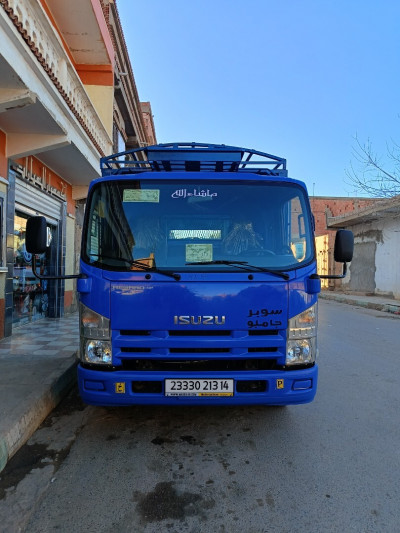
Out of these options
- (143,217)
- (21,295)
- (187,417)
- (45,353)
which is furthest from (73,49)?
(187,417)

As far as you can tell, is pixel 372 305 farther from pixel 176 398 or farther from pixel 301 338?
pixel 176 398

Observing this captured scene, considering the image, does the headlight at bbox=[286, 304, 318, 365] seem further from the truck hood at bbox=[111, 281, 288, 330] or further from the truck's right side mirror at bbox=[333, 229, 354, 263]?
the truck's right side mirror at bbox=[333, 229, 354, 263]

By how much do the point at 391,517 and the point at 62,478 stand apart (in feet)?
7.20

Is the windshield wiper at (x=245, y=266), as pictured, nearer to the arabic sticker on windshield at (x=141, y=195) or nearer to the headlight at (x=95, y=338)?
the arabic sticker on windshield at (x=141, y=195)

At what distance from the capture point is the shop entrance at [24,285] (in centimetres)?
811

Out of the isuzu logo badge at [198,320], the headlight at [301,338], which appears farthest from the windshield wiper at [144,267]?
the headlight at [301,338]

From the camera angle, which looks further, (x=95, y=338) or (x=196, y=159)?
(x=196, y=159)

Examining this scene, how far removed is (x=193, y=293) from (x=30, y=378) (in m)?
2.62

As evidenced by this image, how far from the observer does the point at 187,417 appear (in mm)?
3842

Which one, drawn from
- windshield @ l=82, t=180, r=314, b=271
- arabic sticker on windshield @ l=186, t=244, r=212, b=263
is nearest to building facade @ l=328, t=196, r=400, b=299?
windshield @ l=82, t=180, r=314, b=271

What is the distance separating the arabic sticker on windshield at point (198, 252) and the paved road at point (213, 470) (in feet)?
5.22

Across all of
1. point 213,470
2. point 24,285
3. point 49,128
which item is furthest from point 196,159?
point 24,285

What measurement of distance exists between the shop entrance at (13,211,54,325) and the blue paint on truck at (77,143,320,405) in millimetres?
5478

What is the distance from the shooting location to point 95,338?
3127 mm
